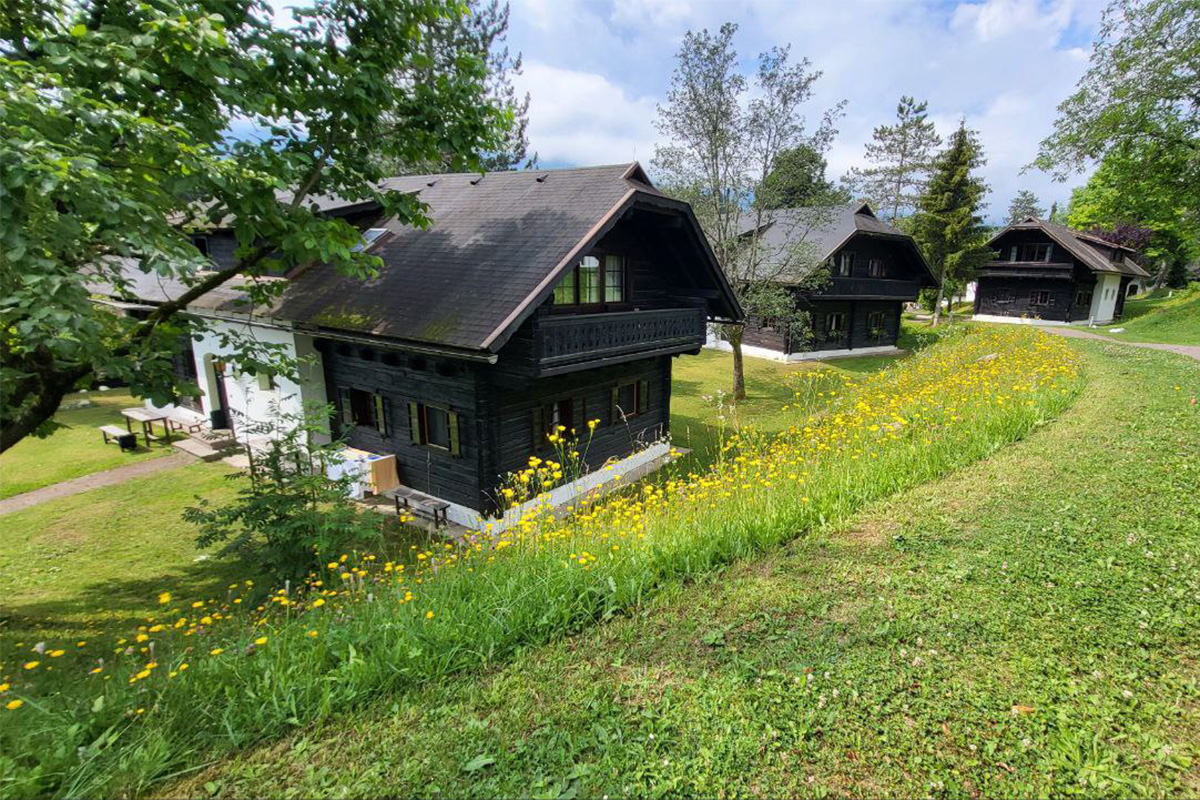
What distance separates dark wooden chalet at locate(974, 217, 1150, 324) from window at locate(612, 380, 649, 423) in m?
34.7

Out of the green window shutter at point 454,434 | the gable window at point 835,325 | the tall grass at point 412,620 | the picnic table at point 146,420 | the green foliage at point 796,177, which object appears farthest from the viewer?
the gable window at point 835,325

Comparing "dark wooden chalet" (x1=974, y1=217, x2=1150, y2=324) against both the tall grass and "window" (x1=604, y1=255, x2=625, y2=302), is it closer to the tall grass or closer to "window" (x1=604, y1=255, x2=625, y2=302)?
"window" (x1=604, y1=255, x2=625, y2=302)

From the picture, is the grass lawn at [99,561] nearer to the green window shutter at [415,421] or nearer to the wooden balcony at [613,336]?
the green window shutter at [415,421]

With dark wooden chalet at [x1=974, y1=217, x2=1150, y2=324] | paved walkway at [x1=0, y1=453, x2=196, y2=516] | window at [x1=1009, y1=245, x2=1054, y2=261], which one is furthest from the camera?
window at [x1=1009, y1=245, x2=1054, y2=261]

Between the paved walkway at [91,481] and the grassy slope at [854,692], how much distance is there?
1379 centimetres

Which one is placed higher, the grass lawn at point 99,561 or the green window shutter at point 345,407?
the green window shutter at point 345,407

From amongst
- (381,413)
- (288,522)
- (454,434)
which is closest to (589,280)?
(454,434)

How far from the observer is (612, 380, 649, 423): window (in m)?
14.4

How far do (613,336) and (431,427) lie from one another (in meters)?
4.43

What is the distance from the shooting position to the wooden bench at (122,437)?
15.4 meters

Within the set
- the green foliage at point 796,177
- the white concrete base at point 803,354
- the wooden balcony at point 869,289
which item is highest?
the green foliage at point 796,177

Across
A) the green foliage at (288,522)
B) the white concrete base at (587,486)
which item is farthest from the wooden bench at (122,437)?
the green foliage at (288,522)

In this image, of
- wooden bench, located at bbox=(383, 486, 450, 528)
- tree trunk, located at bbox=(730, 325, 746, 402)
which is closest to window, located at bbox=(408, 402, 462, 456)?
wooden bench, located at bbox=(383, 486, 450, 528)

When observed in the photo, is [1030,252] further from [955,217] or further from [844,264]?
[844,264]
